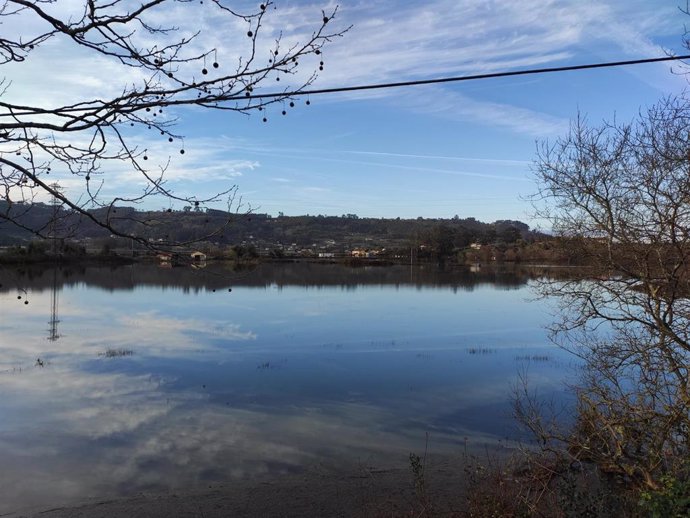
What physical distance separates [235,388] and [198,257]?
1406 centimetres

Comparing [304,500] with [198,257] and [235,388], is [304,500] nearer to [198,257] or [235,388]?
[198,257]

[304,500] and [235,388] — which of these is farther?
[235,388]

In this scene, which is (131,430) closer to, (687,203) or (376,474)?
(376,474)

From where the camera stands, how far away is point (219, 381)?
18266mm

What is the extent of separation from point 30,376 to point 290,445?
37.2ft

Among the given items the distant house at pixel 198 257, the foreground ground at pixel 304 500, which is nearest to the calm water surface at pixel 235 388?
the distant house at pixel 198 257

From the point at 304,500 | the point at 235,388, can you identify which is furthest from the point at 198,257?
the point at 235,388

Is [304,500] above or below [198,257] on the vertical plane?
below

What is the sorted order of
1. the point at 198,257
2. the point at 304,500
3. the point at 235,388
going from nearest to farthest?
the point at 198,257, the point at 304,500, the point at 235,388

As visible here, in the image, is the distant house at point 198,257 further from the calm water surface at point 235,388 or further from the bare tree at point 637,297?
the bare tree at point 637,297

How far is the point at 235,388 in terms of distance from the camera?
17.4 m

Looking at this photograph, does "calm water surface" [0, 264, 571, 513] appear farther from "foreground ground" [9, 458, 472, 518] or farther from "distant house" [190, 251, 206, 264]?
"foreground ground" [9, 458, 472, 518]

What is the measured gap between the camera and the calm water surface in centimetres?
1141

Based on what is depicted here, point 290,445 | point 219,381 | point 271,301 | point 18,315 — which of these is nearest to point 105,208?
point 290,445
